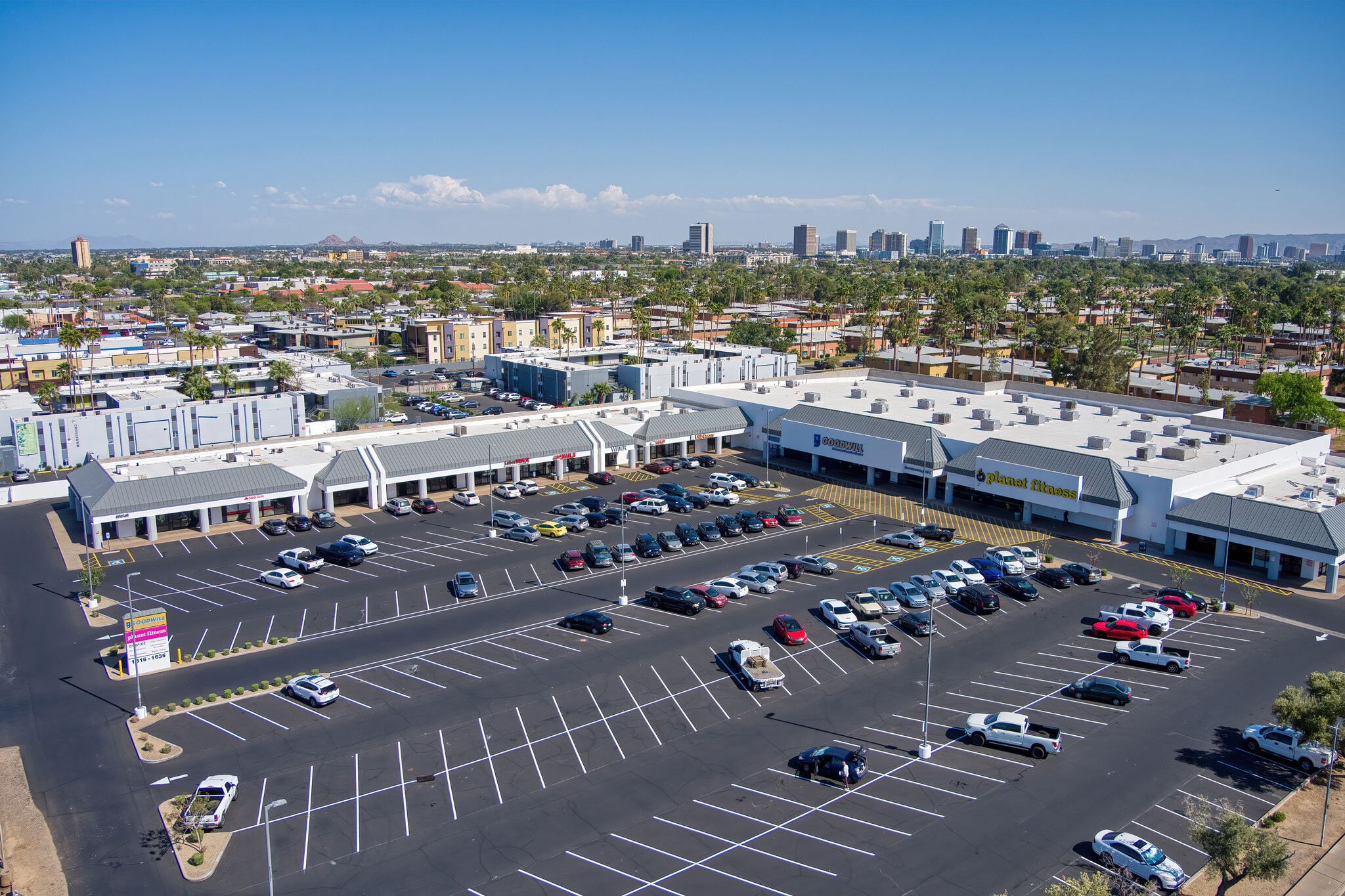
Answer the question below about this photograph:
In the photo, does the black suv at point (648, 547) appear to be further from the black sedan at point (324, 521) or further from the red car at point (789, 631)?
the black sedan at point (324, 521)

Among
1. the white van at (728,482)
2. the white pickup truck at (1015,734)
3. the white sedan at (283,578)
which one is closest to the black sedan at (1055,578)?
the white pickup truck at (1015,734)

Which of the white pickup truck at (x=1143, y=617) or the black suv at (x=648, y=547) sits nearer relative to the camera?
the white pickup truck at (x=1143, y=617)

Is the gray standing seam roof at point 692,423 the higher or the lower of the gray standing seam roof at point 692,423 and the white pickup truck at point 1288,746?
the higher

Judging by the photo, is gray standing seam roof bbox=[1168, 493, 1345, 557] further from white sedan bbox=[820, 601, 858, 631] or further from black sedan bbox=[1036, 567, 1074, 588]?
white sedan bbox=[820, 601, 858, 631]

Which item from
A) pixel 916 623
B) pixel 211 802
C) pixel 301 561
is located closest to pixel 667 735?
pixel 916 623

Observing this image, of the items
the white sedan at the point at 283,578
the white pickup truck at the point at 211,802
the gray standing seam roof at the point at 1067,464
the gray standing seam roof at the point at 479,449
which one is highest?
the gray standing seam roof at the point at 1067,464

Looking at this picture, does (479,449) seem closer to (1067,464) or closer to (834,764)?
(1067,464)

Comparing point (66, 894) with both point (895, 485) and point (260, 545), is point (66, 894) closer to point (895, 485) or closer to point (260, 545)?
point (260, 545)

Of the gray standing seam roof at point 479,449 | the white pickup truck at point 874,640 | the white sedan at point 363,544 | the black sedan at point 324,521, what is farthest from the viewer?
the gray standing seam roof at point 479,449
